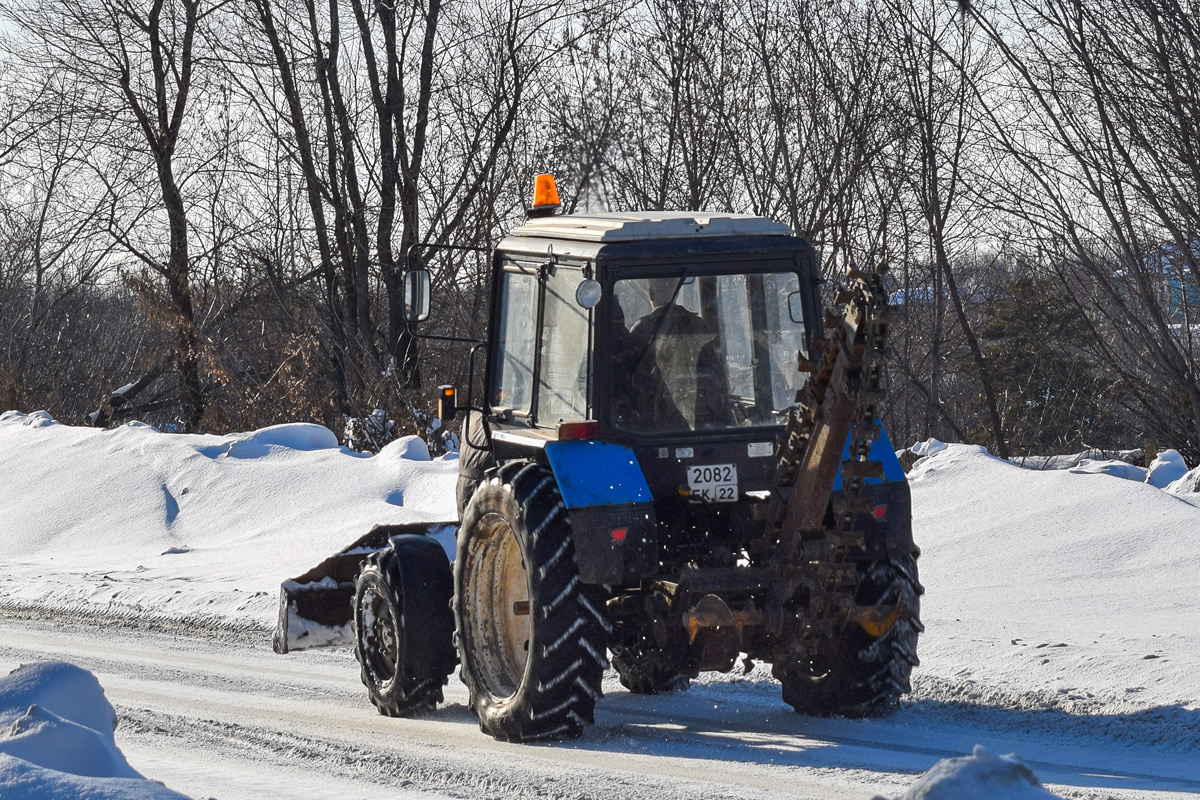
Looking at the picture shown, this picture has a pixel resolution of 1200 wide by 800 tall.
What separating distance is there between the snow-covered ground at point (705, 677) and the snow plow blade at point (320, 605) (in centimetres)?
28

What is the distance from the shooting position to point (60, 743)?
4426 mm

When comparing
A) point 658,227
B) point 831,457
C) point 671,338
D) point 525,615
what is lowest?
point 525,615

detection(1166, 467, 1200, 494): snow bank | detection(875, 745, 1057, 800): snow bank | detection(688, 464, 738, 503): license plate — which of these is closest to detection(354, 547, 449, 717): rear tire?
detection(688, 464, 738, 503): license plate

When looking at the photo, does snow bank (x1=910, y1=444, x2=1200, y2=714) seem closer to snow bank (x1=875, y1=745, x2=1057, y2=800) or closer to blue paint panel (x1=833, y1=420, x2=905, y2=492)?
blue paint panel (x1=833, y1=420, x2=905, y2=492)

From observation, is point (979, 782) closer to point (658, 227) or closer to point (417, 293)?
point (658, 227)

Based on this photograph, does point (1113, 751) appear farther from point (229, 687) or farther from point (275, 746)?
point (229, 687)

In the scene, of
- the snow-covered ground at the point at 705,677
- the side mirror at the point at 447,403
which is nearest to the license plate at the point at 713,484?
the snow-covered ground at the point at 705,677

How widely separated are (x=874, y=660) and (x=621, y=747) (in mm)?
1190

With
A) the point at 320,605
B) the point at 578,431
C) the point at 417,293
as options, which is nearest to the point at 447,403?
the point at 417,293

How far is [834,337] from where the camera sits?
5.39m

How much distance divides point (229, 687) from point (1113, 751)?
4.42 meters

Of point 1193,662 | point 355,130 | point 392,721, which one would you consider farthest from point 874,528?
point 355,130

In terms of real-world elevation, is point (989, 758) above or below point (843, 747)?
above

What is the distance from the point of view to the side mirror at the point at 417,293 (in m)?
6.53
